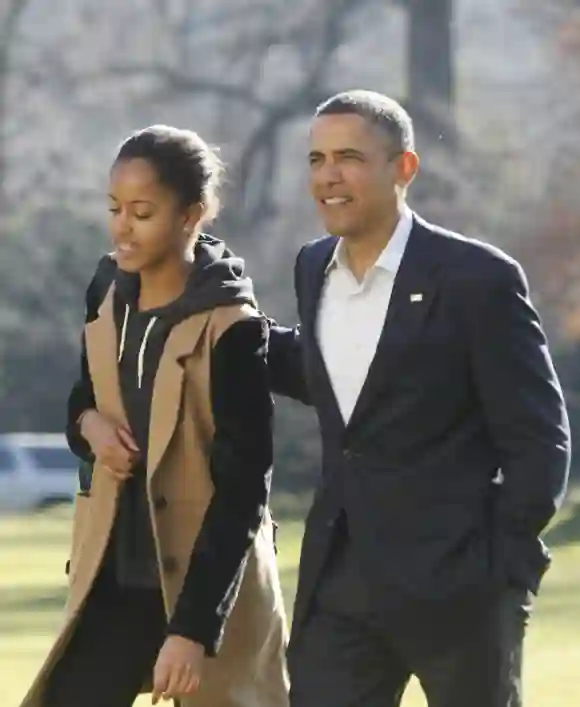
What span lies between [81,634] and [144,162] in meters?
1.10

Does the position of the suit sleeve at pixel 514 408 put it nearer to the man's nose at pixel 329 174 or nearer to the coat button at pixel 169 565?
the man's nose at pixel 329 174

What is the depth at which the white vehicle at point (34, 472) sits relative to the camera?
40.3 m

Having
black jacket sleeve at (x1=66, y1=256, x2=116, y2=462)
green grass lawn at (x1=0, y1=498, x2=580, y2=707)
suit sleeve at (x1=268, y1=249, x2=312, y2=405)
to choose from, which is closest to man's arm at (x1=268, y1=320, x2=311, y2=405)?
suit sleeve at (x1=268, y1=249, x2=312, y2=405)

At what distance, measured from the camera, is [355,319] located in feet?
17.0

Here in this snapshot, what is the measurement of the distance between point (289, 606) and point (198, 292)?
10.3 m

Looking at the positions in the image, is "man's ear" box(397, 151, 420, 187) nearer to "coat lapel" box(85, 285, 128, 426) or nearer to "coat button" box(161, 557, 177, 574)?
"coat lapel" box(85, 285, 128, 426)

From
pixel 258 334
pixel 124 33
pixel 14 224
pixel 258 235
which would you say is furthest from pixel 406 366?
pixel 124 33

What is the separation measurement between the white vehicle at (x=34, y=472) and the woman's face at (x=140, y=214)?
35189 mm

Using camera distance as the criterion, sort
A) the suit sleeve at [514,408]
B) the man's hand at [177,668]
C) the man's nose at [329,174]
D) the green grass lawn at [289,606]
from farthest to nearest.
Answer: the green grass lawn at [289,606] → the man's nose at [329,174] → the suit sleeve at [514,408] → the man's hand at [177,668]

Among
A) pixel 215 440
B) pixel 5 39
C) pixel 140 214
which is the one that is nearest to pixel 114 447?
pixel 215 440

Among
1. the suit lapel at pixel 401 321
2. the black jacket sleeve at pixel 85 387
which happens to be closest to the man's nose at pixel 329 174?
the suit lapel at pixel 401 321

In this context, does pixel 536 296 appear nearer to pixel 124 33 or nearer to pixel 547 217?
pixel 547 217

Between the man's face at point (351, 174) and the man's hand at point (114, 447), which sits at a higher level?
the man's face at point (351, 174)

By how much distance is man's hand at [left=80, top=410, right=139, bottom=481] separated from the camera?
5.08 metres
